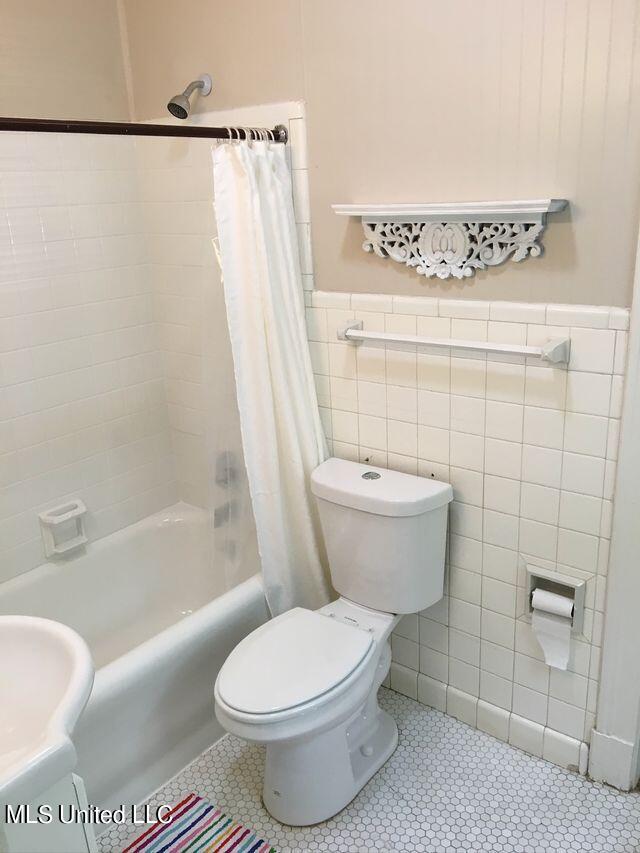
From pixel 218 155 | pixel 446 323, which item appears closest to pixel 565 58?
pixel 446 323

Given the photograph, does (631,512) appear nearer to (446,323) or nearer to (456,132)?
(446,323)

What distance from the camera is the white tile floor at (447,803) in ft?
5.87

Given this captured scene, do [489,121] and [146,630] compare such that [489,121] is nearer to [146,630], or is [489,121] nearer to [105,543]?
[105,543]

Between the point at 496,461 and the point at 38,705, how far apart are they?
123 centimetres

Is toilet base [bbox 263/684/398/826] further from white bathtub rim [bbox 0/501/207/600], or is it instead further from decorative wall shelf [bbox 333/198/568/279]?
decorative wall shelf [bbox 333/198/568/279]

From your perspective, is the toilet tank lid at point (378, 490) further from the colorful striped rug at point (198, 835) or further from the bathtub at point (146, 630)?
the colorful striped rug at point (198, 835)

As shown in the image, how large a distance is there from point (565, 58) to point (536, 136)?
0.16 meters

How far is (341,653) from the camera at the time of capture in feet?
5.98

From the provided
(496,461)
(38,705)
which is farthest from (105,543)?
(496,461)

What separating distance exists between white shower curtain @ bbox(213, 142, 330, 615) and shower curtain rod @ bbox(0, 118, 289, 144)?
0.05 metres

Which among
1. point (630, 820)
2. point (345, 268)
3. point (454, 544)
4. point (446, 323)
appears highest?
point (345, 268)

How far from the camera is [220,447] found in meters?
2.30

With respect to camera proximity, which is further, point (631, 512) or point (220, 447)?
point (220, 447)

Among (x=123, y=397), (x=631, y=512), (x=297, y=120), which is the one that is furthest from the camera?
(x=123, y=397)
